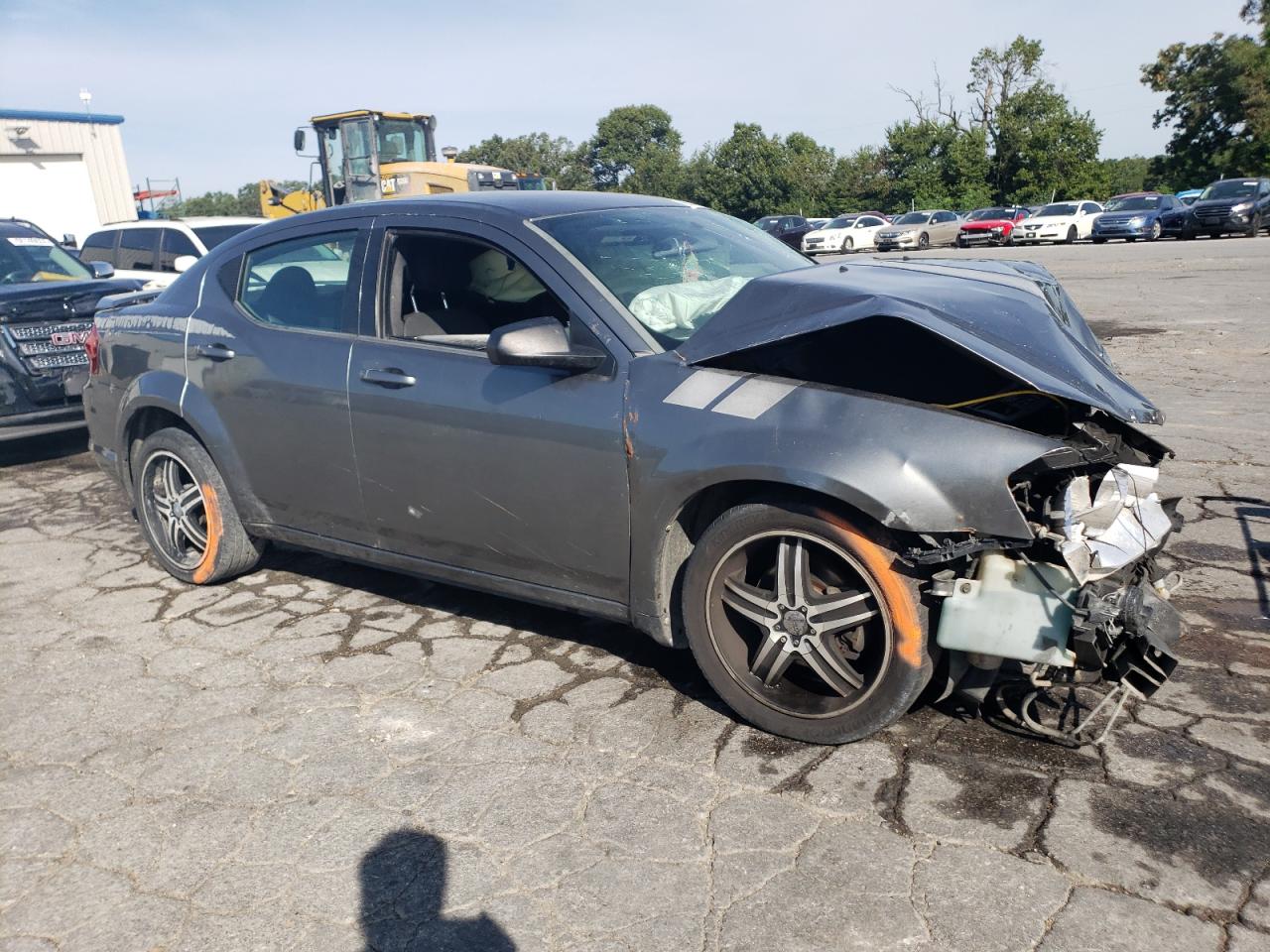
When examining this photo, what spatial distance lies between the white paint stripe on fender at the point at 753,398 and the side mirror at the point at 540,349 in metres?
0.49

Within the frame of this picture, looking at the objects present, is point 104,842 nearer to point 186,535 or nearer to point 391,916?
point 391,916

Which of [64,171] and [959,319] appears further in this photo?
[64,171]

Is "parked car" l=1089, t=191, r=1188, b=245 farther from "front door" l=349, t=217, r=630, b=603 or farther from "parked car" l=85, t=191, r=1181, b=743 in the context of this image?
"front door" l=349, t=217, r=630, b=603

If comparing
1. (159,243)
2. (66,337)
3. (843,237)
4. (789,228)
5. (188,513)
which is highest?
(159,243)

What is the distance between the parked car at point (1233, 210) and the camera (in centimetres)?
2828

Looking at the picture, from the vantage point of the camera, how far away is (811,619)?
10.2 ft

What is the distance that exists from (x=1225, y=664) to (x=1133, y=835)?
3.97 feet

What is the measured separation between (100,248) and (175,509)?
30.4 feet

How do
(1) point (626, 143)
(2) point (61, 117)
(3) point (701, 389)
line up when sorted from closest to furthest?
(3) point (701, 389) → (2) point (61, 117) → (1) point (626, 143)

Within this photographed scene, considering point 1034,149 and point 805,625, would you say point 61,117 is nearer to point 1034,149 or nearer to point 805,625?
point 805,625

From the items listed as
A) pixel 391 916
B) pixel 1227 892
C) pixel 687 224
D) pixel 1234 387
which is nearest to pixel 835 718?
pixel 1227 892

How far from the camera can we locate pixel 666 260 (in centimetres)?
389

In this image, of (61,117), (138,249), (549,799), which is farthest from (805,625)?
(61,117)

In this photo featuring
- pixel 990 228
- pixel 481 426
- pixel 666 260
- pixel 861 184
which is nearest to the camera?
pixel 481 426
